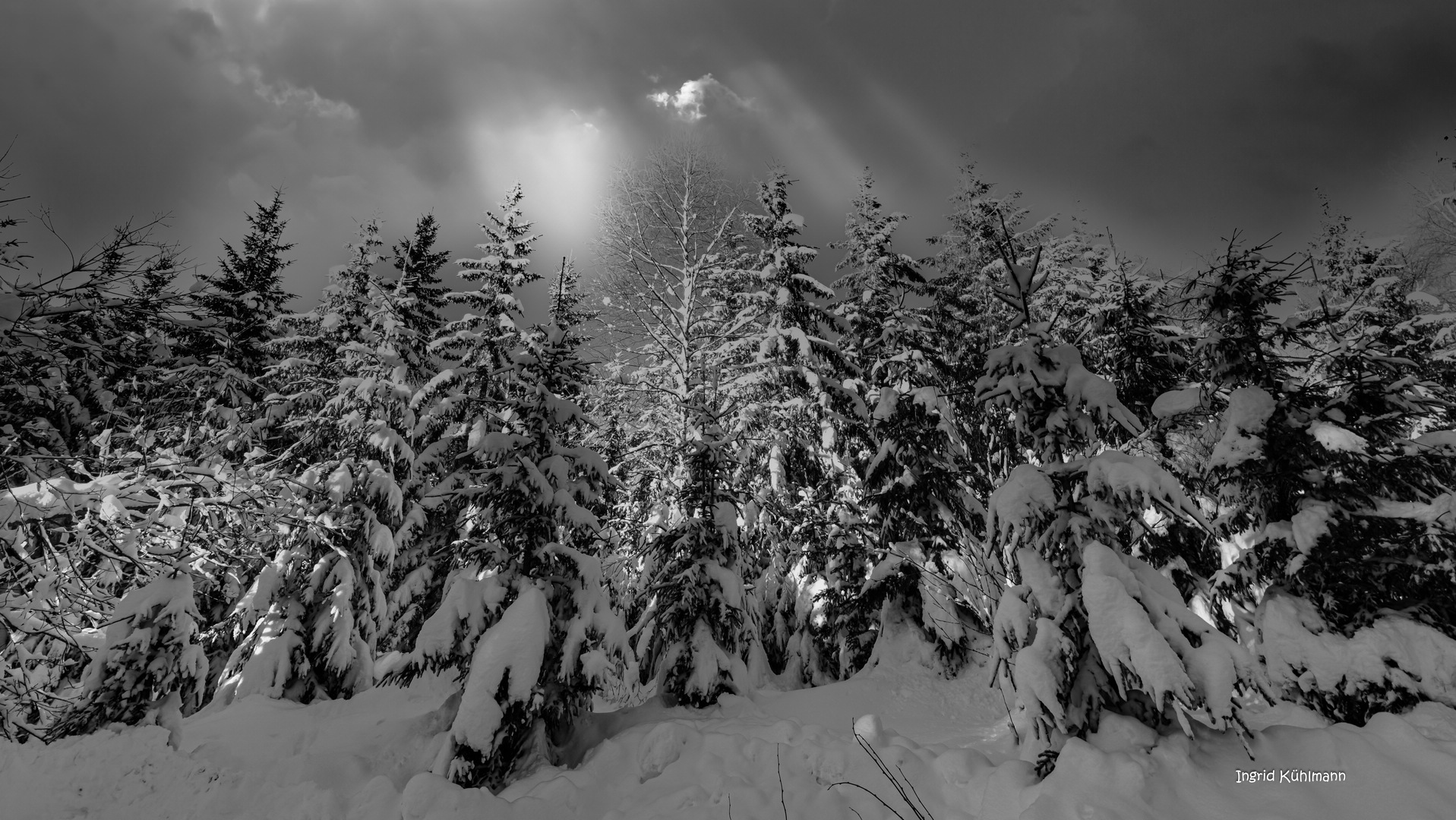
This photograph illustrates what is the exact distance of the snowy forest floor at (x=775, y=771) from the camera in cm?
361

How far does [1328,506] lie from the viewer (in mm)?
4988

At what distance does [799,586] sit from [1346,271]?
2166cm

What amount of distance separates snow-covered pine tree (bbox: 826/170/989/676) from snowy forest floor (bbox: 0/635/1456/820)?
6.10 ft

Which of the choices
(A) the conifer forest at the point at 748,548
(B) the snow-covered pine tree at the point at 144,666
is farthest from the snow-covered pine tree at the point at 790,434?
(B) the snow-covered pine tree at the point at 144,666

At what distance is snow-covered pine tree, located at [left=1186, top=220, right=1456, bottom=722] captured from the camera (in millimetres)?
4547

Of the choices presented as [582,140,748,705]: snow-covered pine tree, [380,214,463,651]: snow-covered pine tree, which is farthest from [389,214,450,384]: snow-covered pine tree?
[582,140,748,705]: snow-covered pine tree

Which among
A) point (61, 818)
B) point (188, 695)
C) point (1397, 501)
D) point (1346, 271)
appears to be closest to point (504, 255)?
point (188, 695)

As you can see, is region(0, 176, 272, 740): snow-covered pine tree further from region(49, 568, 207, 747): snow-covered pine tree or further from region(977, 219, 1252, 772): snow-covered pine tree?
region(977, 219, 1252, 772): snow-covered pine tree

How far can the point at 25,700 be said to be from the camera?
627cm

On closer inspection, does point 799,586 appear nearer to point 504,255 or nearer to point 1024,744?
point 1024,744

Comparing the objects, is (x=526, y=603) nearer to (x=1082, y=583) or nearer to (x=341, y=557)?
(x=1082, y=583)

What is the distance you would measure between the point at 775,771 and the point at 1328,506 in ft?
19.5

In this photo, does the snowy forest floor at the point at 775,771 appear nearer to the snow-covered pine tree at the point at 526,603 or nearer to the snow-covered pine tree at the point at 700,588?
the snow-covered pine tree at the point at 700,588

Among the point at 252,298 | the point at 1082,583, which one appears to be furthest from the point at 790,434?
the point at 252,298
